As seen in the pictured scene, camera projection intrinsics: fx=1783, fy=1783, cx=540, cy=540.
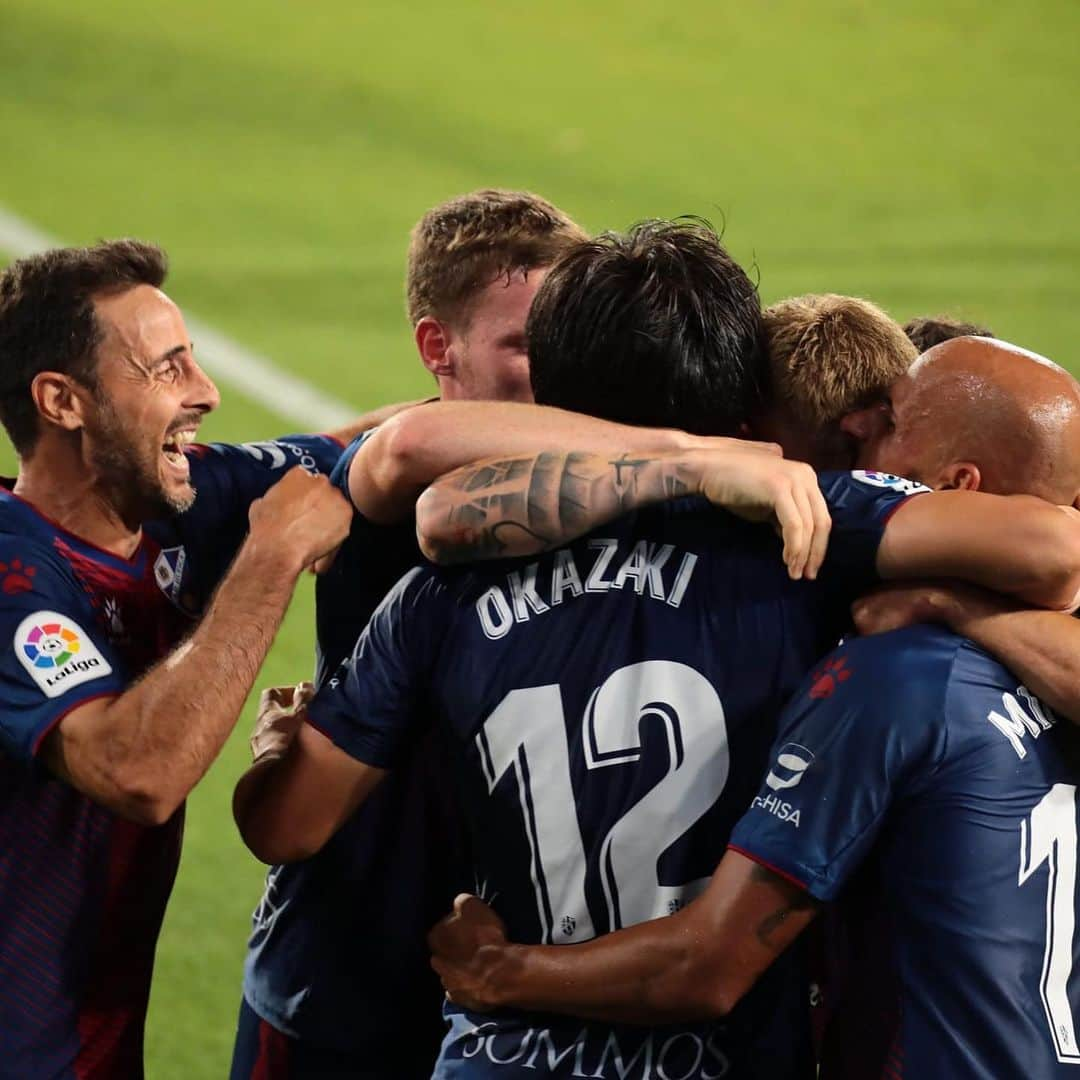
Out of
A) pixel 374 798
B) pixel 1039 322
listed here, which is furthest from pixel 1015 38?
pixel 374 798

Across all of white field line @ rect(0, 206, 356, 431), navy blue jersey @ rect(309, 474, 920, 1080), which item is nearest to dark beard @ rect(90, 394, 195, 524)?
navy blue jersey @ rect(309, 474, 920, 1080)

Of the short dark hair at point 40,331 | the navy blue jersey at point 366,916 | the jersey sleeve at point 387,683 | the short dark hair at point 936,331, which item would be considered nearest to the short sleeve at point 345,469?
the navy blue jersey at point 366,916

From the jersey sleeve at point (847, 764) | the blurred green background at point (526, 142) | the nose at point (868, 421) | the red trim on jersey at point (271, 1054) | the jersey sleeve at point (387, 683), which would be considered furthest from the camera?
the blurred green background at point (526, 142)

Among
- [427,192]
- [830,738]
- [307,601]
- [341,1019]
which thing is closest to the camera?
[830,738]

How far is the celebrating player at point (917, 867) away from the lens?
95.4 inches

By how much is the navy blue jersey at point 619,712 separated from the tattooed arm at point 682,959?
6 centimetres

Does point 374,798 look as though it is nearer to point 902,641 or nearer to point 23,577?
point 23,577

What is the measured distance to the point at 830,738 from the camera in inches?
95.3

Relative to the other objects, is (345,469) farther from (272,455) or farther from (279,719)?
(272,455)

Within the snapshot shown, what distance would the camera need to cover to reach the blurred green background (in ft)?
31.1

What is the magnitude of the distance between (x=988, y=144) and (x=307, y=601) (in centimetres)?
653

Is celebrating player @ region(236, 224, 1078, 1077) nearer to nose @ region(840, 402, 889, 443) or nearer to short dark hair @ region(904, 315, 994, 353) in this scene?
nose @ region(840, 402, 889, 443)

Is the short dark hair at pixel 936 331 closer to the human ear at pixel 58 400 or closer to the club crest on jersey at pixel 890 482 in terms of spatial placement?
the club crest on jersey at pixel 890 482

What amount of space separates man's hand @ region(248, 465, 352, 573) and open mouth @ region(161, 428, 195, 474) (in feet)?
1.49
